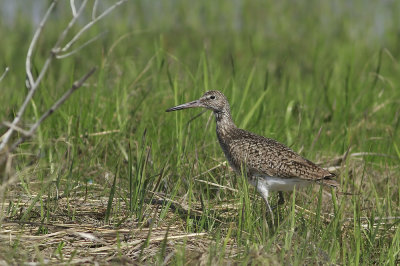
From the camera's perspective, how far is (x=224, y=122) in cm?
665

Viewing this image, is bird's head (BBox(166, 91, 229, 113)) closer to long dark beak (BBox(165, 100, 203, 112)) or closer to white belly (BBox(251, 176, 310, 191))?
long dark beak (BBox(165, 100, 203, 112))

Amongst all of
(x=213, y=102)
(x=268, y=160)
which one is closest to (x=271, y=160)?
(x=268, y=160)

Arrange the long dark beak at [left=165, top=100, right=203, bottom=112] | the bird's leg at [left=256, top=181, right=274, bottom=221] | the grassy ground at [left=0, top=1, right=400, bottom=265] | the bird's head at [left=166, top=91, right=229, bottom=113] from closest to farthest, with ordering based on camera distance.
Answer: the grassy ground at [left=0, top=1, right=400, bottom=265] → the bird's leg at [left=256, top=181, right=274, bottom=221] → the long dark beak at [left=165, top=100, right=203, bottom=112] → the bird's head at [left=166, top=91, right=229, bottom=113]

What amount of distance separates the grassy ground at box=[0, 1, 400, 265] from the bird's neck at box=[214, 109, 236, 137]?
0.89 feet

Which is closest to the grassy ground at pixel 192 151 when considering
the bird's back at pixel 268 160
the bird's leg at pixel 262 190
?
the bird's leg at pixel 262 190

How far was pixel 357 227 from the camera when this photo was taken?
4.77 meters

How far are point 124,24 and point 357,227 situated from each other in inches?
308

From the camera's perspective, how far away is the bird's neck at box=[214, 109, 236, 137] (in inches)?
258

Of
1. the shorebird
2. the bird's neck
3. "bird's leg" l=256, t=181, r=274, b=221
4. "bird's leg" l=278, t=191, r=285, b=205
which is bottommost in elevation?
"bird's leg" l=278, t=191, r=285, b=205

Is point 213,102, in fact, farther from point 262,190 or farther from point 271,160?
point 262,190

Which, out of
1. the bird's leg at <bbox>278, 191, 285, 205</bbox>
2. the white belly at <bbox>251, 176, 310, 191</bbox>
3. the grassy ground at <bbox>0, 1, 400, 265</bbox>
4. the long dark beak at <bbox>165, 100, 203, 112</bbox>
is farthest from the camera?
the long dark beak at <bbox>165, 100, 203, 112</bbox>

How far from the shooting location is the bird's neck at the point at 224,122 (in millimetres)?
6554

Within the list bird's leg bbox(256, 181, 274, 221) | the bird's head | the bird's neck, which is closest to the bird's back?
bird's leg bbox(256, 181, 274, 221)

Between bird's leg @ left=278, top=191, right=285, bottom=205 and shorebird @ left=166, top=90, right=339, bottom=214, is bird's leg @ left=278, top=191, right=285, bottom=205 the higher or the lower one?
the lower one
